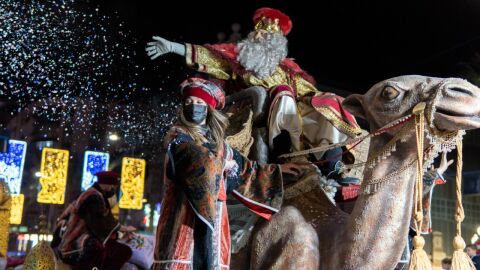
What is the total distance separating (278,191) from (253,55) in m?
1.71

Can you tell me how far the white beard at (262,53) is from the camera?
4793mm

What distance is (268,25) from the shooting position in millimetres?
5234

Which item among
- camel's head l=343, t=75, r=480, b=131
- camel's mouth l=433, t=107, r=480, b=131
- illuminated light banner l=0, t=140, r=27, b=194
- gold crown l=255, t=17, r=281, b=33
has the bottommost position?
camel's mouth l=433, t=107, r=480, b=131

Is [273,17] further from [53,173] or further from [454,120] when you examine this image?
[53,173]

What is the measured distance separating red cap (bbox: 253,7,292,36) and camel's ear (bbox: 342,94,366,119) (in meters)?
2.03

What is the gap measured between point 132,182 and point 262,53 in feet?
39.2

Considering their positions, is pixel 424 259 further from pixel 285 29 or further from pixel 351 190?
pixel 285 29

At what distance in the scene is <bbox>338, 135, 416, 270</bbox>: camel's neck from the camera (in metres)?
2.89

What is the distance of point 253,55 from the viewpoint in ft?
15.9

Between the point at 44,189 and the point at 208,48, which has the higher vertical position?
the point at 208,48

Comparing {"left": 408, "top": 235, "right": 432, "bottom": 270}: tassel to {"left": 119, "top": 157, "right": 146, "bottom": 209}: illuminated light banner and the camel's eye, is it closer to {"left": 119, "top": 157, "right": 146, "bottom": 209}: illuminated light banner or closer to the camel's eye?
the camel's eye

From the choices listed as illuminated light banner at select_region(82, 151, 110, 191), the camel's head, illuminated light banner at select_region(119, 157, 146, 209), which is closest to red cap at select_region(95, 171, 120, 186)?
the camel's head

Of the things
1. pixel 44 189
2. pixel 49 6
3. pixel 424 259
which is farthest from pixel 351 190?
pixel 44 189

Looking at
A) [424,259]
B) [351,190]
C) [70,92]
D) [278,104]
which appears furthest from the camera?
[70,92]
